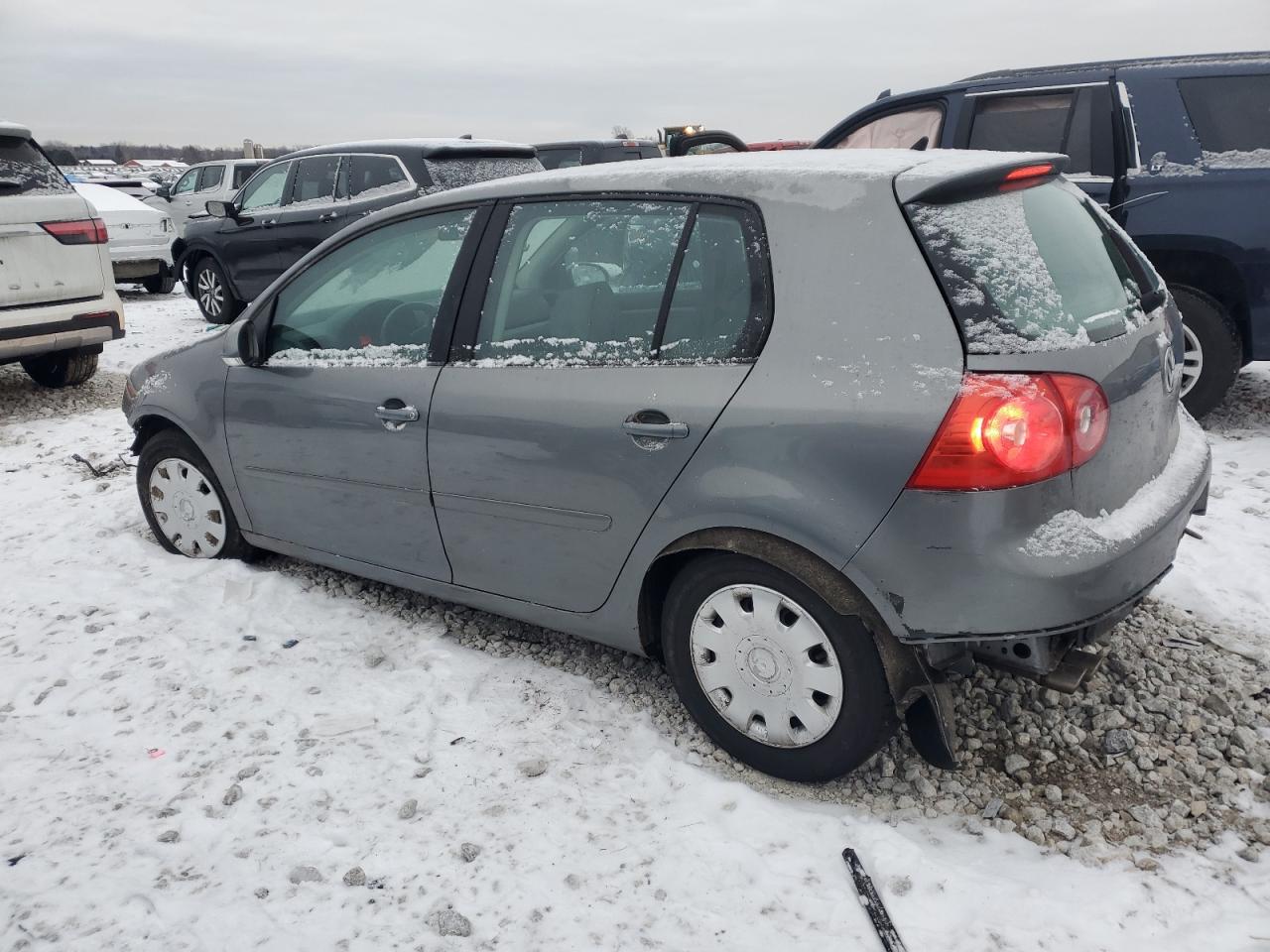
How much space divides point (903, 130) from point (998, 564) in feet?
15.5

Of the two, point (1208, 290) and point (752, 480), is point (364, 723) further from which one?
point (1208, 290)

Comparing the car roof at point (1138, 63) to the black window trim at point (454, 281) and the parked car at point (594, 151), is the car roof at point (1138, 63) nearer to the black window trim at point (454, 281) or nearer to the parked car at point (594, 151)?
the black window trim at point (454, 281)

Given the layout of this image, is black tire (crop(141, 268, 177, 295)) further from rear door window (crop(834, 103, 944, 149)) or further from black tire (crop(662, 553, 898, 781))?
black tire (crop(662, 553, 898, 781))

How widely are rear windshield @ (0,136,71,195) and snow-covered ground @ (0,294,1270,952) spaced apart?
13.2 feet

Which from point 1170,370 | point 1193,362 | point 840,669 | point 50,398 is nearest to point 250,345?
point 840,669

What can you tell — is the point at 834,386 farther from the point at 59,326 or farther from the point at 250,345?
the point at 59,326

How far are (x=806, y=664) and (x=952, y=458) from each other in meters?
0.69

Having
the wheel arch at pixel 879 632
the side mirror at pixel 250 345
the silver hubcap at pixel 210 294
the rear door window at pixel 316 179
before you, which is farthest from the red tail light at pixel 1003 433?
the silver hubcap at pixel 210 294

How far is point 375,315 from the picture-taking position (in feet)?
11.2

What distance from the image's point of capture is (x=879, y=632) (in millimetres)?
2377

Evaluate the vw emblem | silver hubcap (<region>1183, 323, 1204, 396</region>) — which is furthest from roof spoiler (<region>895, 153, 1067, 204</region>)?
silver hubcap (<region>1183, 323, 1204, 396</region>)

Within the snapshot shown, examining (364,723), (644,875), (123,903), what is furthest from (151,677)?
(644,875)

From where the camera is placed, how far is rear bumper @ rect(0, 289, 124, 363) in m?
6.43

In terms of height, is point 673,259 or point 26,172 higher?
point 26,172
